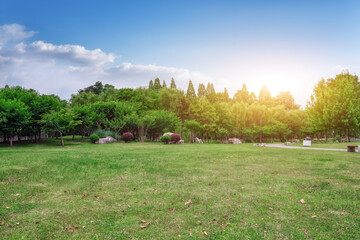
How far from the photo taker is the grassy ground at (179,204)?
3.60 metres

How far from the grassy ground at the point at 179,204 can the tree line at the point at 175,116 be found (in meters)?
16.7

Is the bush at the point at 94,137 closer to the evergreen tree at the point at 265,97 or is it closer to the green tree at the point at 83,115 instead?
the green tree at the point at 83,115

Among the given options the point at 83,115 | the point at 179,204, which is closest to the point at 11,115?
the point at 83,115

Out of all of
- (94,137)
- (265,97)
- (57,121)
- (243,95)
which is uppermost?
(243,95)

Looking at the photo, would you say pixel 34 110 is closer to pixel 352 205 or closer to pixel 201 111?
pixel 201 111

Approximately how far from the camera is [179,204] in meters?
4.79

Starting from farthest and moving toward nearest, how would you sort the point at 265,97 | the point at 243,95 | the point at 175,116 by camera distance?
the point at 243,95
the point at 265,97
the point at 175,116

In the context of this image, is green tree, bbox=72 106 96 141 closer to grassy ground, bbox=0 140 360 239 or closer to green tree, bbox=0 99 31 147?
green tree, bbox=0 99 31 147

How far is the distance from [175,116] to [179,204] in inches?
1213

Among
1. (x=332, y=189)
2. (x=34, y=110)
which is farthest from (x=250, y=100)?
(x=332, y=189)

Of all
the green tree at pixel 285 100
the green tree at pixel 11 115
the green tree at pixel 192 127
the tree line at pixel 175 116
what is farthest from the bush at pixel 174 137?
the green tree at pixel 285 100

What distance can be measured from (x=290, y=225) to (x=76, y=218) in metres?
3.95

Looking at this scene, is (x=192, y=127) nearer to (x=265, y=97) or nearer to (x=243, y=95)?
(x=243, y=95)

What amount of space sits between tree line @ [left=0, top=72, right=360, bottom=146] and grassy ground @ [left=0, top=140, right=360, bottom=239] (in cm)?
1670
